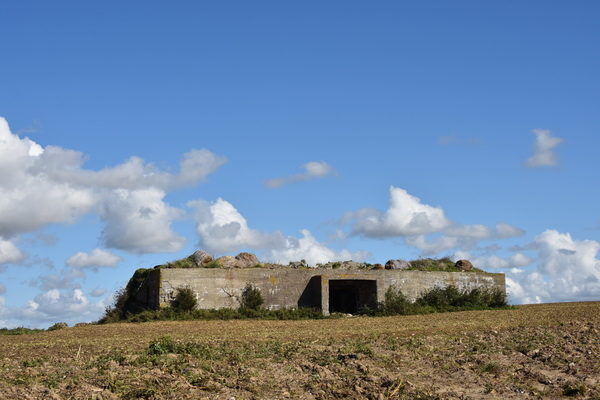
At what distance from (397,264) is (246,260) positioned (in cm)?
837

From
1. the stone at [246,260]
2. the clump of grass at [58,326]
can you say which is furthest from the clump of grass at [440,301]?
the clump of grass at [58,326]

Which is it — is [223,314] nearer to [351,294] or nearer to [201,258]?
[201,258]

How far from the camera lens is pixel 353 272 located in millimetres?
29906

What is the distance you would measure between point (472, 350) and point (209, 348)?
5206mm

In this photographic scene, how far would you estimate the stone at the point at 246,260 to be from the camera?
30500 millimetres

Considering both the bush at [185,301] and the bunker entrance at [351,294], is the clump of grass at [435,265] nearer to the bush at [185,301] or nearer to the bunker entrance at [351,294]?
the bunker entrance at [351,294]

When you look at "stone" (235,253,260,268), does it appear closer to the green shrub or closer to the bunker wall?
the bunker wall

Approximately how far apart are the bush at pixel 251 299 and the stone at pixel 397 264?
28.2ft

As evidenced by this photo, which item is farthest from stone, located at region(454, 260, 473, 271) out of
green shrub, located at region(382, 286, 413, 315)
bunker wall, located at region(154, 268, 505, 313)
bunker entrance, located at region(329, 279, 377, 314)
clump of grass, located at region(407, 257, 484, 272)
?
bunker entrance, located at region(329, 279, 377, 314)

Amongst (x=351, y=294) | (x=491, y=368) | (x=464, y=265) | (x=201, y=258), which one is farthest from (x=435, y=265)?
(x=491, y=368)

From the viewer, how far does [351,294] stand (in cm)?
3331

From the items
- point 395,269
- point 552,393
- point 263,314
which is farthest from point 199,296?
point 552,393

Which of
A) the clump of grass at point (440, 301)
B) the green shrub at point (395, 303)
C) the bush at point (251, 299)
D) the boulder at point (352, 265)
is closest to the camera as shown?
the bush at point (251, 299)

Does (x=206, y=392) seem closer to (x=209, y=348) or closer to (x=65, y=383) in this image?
(x=65, y=383)
